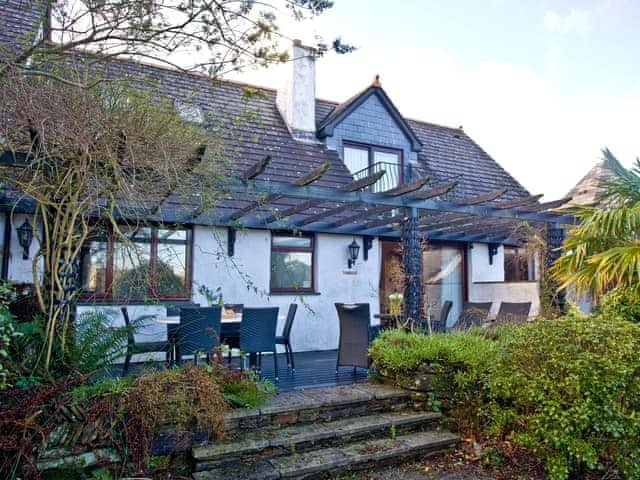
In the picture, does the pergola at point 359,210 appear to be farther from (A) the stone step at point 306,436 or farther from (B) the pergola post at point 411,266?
(A) the stone step at point 306,436

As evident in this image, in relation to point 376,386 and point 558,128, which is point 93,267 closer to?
point 376,386

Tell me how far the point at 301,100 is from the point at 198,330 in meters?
6.58

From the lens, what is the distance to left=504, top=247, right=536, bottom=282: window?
11953mm

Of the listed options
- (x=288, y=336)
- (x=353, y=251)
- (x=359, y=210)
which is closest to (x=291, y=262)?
(x=353, y=251)

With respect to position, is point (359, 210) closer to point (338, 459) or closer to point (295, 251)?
point (295, 251)

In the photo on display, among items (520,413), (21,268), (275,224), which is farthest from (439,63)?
(21,268)

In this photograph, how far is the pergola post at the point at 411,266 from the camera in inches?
253

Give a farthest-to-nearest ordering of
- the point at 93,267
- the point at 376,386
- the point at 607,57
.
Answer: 1. the point at 607,57
2. the point at 93,267
3. the point at 376,386

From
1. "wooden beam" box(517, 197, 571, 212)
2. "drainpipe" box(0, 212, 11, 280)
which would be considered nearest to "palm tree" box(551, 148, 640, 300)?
"wooden beam" box(517, 197, 571, 212)

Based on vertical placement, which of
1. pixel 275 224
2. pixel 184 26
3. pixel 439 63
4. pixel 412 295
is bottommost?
pixel 412 295

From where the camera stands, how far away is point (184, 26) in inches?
138

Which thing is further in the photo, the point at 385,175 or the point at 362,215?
the point at 385,175

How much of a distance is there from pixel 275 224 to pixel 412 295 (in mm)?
2727

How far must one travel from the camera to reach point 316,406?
4395 millimetres
